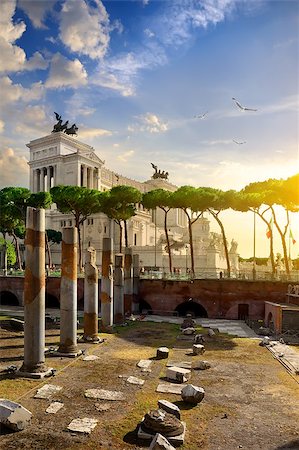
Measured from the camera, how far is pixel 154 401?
12.6m

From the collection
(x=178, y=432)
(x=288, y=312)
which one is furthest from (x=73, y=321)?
(x=288, y=312)

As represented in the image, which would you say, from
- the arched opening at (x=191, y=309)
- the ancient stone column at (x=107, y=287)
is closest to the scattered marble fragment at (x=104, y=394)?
the ancient stone column at (x=107, y=287)

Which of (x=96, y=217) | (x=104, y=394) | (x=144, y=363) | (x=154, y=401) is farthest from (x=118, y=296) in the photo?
(x=96, y=217)

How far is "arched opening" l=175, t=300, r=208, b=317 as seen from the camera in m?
37.3

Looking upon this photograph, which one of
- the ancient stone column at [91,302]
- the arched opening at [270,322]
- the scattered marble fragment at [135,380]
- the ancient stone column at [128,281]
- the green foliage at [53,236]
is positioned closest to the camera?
the scattered marble fragment at [135,380]

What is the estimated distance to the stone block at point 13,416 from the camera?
33.4 ft

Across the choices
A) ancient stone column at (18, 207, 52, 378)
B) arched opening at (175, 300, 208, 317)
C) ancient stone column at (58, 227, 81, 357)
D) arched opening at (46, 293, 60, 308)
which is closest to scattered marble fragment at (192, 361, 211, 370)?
ancient stone column at (58, 227, 81, 357)

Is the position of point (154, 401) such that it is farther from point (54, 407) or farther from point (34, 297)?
point (34, 297)

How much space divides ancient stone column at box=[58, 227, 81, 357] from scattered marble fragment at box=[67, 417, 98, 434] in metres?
7.09

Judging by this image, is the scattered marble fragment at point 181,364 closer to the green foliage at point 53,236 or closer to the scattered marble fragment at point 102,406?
the scattered marble fragment at point 102,406

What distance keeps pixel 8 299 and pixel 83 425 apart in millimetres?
35022

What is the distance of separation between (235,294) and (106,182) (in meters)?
57.9

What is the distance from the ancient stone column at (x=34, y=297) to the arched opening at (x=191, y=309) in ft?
75.9

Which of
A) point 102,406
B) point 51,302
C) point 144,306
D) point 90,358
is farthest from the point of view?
point 51,302
